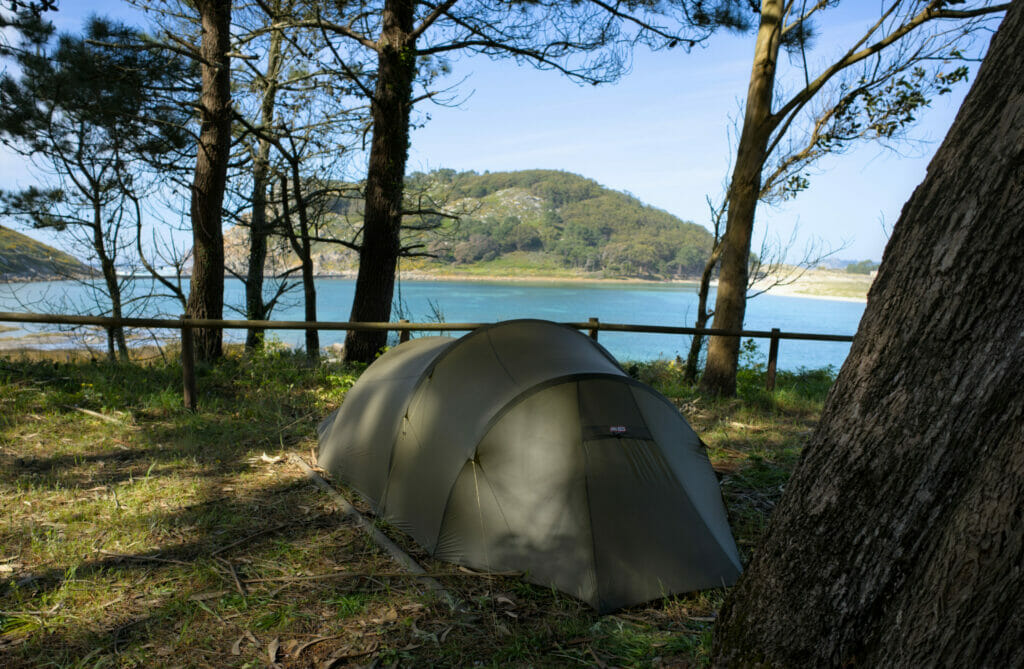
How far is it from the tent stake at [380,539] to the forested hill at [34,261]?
35.7 feet

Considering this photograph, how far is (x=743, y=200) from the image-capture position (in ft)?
25.7

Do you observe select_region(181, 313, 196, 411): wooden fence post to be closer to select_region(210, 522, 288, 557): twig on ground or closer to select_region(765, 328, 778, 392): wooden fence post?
select_region(210, 522, 288, 557): twig on ground

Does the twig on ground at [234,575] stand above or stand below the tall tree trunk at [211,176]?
below

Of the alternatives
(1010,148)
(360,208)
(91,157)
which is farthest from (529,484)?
(91,157)

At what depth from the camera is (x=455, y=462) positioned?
3838mm

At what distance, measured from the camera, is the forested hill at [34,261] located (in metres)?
12.4

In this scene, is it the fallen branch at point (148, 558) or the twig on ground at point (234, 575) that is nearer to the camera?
the twig on ground at point (234, 575)

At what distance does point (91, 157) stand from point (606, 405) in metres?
12.2

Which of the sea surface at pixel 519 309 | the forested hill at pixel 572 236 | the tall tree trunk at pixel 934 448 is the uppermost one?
the forested hill at pixel 572 236

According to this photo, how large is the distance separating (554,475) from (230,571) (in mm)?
1885

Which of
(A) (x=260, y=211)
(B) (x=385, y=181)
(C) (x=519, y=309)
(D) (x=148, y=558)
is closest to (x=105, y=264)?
(A) (x=260, y=211)

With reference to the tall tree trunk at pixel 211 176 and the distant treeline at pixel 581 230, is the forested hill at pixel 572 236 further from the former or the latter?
the tall tree trunk at pixel 211 176

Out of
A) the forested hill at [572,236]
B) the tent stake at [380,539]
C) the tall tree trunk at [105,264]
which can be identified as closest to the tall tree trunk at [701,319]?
the tent stake at [380,539]

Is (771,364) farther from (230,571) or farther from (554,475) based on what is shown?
(230,571)
